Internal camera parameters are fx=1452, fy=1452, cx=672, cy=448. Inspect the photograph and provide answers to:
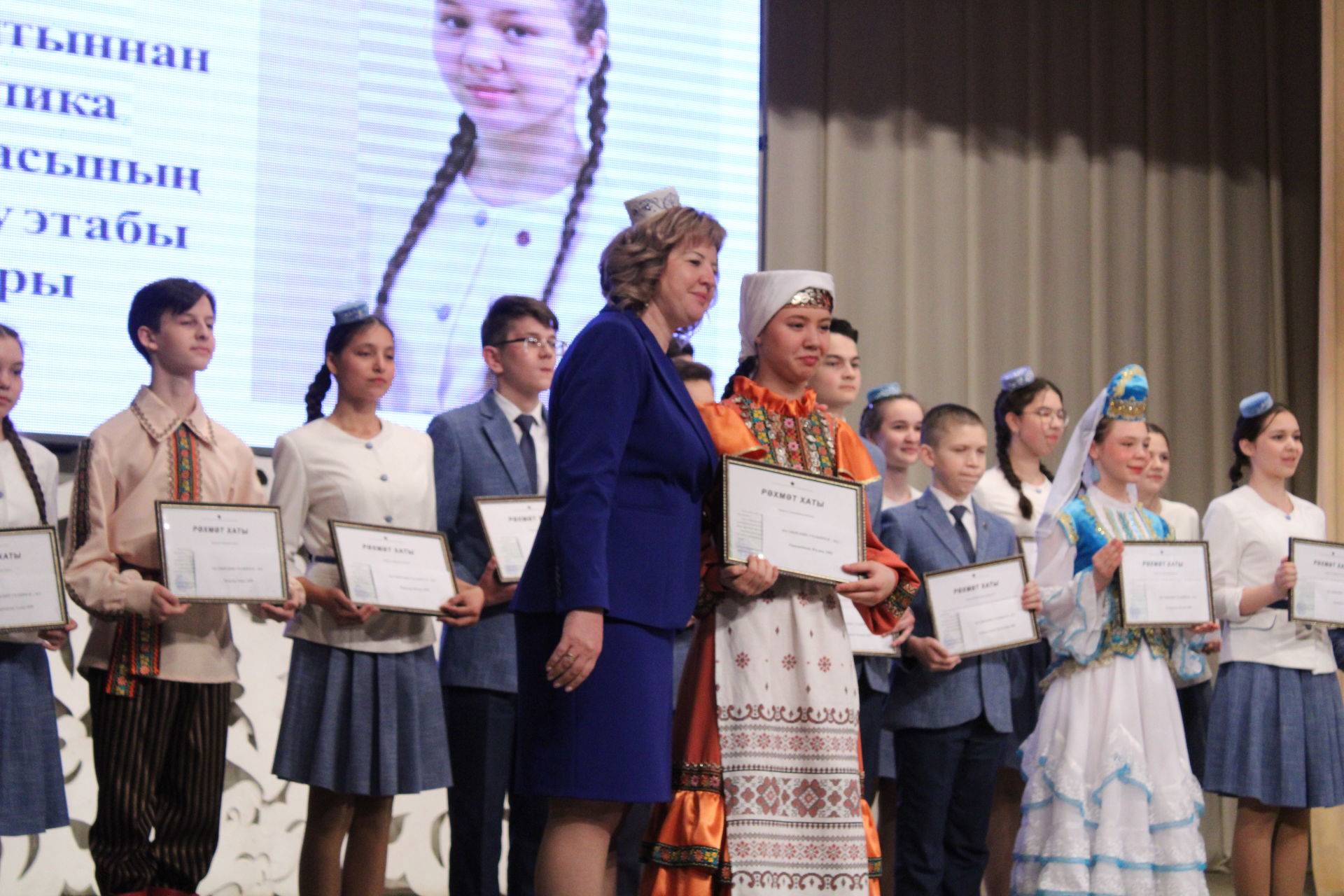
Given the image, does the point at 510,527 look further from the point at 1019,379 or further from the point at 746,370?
the point at 1019,379

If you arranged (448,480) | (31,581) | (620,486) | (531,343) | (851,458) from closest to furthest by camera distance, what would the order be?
(620,486), (851,458), (31,581), (448,480), (531,343)

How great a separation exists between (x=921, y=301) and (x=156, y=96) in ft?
9.86

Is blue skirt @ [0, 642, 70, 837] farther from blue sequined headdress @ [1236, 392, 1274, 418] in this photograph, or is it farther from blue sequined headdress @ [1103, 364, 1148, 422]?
blue sequined headdress @ [1236, 392, 1274, 418]

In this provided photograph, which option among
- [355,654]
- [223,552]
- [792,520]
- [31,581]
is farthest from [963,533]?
[31,581]

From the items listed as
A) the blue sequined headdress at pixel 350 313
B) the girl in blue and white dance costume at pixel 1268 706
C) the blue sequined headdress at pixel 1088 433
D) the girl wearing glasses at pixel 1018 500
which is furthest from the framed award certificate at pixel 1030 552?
the blue sequined headdress at pixel 350 313

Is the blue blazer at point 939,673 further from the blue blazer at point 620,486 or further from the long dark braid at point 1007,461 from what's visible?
the blue blazer at point 620,486

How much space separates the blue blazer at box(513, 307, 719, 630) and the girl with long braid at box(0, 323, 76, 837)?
54.0 inches

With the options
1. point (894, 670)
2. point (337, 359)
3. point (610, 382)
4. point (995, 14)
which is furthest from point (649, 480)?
point (995, 14)

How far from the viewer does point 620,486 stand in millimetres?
2273

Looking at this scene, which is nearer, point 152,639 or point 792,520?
point 792,520

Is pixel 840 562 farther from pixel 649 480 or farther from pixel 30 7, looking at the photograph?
pixel 30 7

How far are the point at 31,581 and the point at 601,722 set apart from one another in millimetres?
1442

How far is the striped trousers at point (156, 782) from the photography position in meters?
2.96

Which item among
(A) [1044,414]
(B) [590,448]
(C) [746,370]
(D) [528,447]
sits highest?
(A) [1044,414]
